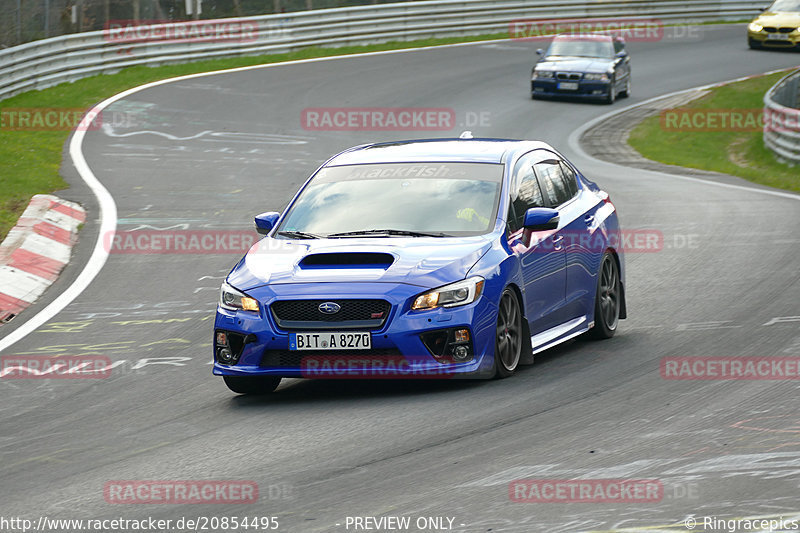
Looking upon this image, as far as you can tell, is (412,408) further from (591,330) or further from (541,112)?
(541,112)

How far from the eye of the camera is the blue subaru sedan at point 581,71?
3181 centimetres

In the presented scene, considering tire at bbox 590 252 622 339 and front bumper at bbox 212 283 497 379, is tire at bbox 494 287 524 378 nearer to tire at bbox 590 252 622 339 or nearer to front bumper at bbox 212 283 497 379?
front bumper at bbox 212 283 497 379

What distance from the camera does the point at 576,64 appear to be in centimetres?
3225

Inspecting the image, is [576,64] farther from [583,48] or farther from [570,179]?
[570,179]

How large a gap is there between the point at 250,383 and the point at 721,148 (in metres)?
20.4

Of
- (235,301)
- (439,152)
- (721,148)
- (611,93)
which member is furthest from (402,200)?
(611,93)

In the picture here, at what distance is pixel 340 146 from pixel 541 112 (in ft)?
24.2

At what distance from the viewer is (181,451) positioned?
7.31 m

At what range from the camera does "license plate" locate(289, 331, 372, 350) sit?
8320 mm

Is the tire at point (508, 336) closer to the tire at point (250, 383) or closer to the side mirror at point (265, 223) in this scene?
the tire at point (250, 383)

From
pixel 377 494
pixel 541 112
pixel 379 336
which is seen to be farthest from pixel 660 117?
Answer: pixel 377 494

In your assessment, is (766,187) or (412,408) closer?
(412,408)

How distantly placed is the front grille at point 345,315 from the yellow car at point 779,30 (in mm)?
35726

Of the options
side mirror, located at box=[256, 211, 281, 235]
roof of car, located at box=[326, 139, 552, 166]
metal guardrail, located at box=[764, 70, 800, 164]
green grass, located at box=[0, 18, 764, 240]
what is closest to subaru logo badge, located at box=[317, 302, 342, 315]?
side mirror, located at box=[256, 211, 281, 235]
